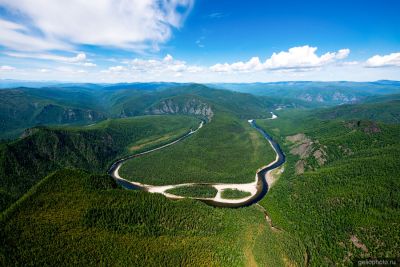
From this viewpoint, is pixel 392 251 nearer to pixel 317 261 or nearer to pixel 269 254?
pixel 317 261

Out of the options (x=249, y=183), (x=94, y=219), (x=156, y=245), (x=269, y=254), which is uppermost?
(x=94, y=219)

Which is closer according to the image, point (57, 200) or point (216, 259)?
point (216, 259)

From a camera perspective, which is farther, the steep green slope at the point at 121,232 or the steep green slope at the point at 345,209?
the steep green slope at the point at 345,209

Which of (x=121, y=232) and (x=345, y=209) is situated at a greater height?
(x=121, y=232)

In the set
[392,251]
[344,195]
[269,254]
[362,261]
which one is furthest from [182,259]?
[344,195]

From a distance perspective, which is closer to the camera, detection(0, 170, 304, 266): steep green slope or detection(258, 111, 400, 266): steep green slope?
detection(0, 170, 304, 266): steep green slope

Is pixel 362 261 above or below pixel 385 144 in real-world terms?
below

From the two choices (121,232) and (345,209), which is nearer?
(121,232)

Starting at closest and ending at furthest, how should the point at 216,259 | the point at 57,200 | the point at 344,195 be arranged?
1. the point at 216,259
2. the point at 57,200
3. the point at 344,195
